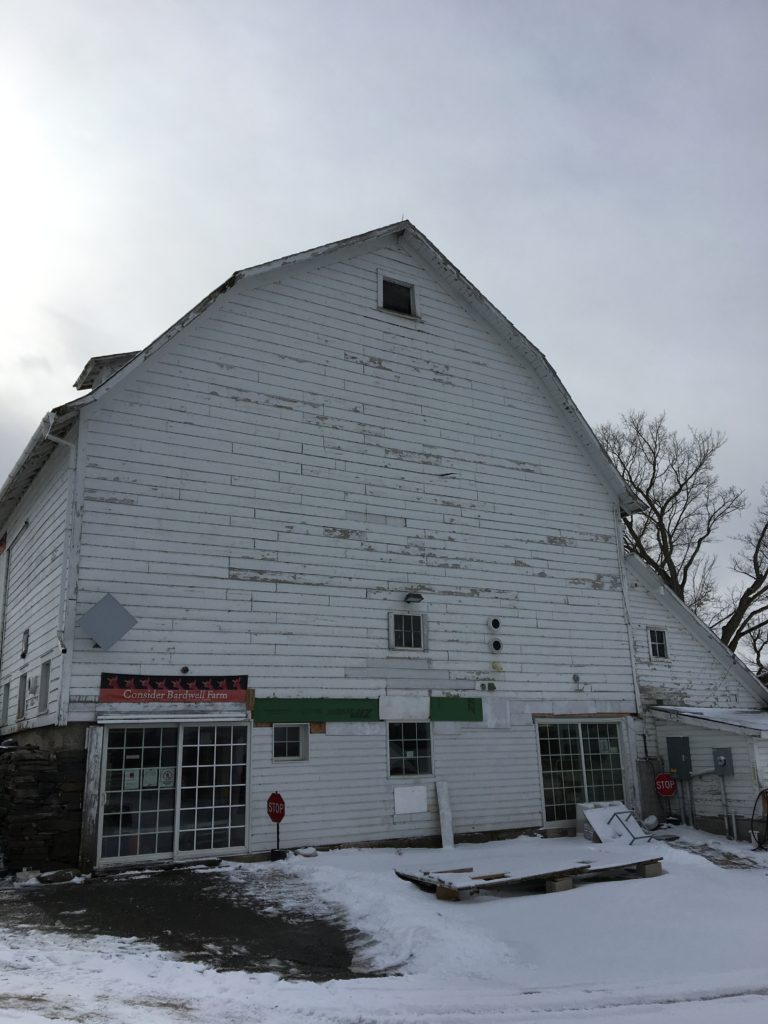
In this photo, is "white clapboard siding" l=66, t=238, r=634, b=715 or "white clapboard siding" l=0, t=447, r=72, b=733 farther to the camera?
"white clapboard siding" l=66, t=238, r=634, b=715

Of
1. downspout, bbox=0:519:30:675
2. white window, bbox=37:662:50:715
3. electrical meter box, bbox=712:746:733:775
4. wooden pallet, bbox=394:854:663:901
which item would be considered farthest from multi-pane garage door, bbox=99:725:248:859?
electrical meter box, bbox=712:746:733:775

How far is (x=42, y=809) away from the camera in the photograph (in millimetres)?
11383

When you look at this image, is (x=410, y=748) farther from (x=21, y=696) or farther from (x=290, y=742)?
(x=21, y=696)

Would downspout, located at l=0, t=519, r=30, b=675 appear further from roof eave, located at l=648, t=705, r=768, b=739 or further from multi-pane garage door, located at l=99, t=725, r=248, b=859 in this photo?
roof eave, located at l=648, t=705, r=768, b=739

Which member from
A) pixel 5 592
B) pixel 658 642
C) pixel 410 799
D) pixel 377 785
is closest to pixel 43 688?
pixel 5 592

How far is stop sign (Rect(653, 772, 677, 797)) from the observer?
16.6 metres

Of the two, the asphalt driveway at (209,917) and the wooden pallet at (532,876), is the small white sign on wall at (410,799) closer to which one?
the wooden pallet at (532,876)

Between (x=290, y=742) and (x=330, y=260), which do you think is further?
(x=330, y=260)

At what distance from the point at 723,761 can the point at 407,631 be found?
638cm

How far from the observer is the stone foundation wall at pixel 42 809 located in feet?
36.7

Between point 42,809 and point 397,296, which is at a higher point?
point 397,296

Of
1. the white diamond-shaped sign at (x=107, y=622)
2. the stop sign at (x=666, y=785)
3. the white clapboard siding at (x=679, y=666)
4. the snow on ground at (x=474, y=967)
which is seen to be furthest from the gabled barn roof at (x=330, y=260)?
the snow on ground at (x=474, y=967)

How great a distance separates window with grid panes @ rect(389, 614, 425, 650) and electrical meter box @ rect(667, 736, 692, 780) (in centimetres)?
587

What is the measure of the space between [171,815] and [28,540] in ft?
19.8
